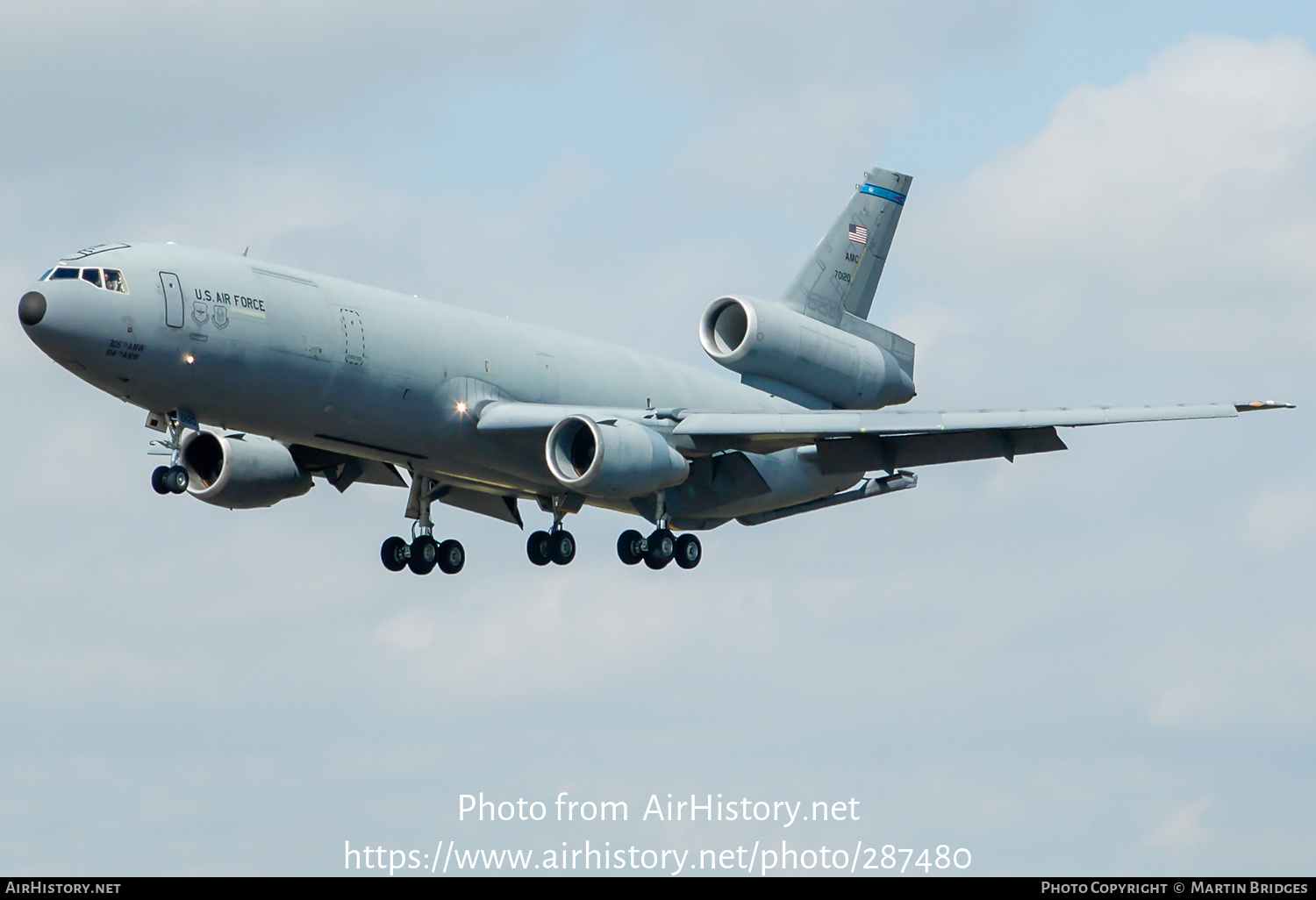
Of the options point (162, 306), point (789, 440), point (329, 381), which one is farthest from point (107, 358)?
point (789, 440)

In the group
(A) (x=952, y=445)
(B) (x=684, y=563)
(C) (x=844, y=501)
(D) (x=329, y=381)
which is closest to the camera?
(D) (x=329, y=381)

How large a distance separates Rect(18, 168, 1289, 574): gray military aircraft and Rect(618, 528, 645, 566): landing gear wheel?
0.04 meters

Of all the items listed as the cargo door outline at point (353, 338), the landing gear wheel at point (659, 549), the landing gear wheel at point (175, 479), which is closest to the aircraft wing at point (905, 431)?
the landing gear wheel at point (659, 549)

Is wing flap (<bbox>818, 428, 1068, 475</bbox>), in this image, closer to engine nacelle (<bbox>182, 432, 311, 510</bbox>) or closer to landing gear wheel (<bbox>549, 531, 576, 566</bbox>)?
landing gear wheel (<bbox>549, 531, 576, 566</bbox>)

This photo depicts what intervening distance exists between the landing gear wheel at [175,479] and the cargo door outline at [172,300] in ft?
8.42

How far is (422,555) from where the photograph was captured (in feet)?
144

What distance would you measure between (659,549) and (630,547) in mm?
632

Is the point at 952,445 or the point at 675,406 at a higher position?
the point at 675,406

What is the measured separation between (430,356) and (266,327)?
12.5ft

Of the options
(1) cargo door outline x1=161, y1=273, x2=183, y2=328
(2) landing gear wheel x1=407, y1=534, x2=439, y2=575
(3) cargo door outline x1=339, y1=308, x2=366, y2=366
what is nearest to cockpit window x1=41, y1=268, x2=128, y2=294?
(1) cargo door outline x1=161, y1=273, x2=183, y2=328

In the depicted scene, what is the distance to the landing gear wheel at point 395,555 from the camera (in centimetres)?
4400

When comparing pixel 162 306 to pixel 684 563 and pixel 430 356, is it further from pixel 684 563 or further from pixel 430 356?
pixel 684 563

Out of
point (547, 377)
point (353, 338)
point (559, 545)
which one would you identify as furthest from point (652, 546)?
point (353, 338)

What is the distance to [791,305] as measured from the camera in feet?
160
